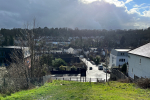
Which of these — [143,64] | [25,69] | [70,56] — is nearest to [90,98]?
[25,69]

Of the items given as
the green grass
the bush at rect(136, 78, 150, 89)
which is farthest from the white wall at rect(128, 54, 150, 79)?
the green grass

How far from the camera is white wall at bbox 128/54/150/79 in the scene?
1631cm

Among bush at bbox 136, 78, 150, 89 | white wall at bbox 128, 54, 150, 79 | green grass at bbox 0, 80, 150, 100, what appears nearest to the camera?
green grass at bbox 0, 80, 150, 100

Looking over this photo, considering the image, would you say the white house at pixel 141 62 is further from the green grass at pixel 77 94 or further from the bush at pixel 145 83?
the green grass at pixel 77 94

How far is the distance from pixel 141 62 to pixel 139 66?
1057 millimetres

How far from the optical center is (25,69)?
1311cm

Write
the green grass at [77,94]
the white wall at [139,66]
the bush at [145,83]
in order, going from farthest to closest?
the white wall at [139,66], the bush at [145,83], the green grass at [77,94]

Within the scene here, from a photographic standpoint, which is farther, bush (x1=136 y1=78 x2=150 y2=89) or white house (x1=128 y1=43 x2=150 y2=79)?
white house (x1=128 y1=43 x2=150 y2=79)

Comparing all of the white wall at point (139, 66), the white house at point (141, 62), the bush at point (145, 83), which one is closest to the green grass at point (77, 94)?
the bush at point (145, 83)

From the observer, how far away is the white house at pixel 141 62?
1632 cm

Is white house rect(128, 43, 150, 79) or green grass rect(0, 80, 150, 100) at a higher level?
white house rect(128, 43, 150, 79)

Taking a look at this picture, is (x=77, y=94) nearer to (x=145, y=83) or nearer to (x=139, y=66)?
(x=145, y=83)

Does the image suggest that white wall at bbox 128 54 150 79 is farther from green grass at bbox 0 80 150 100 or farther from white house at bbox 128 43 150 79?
green grass at bbox 0 80 150 100

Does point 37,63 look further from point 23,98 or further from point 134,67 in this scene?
point 134,67
